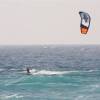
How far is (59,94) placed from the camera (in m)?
62.0

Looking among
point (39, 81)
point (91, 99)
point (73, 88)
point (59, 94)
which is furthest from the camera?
point (39, 81)

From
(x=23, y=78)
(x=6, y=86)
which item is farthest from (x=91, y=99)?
(x=23, y=78)

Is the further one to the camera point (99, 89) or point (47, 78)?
point (47, 78)

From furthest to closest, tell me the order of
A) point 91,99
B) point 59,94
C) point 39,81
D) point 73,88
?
point 39,81
point 73,88
point 59,94
point 91,99

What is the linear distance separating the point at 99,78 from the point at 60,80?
277 inches

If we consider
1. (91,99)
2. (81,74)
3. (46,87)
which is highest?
(81,74)

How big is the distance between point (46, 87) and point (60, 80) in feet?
24.5

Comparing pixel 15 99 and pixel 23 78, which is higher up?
pixel 23 78

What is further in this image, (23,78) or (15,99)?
(23,78)

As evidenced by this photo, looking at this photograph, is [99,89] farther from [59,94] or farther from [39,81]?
[39,81]

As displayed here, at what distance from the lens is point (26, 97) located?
60.4m

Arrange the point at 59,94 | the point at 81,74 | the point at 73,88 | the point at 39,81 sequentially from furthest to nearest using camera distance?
the point at 81,74
the point at 39,81
the point at 73,88
the point at 59,94

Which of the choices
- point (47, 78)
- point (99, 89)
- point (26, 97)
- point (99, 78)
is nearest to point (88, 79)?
point (99, 78)

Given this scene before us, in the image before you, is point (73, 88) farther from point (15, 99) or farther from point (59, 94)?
point (15, 99)
